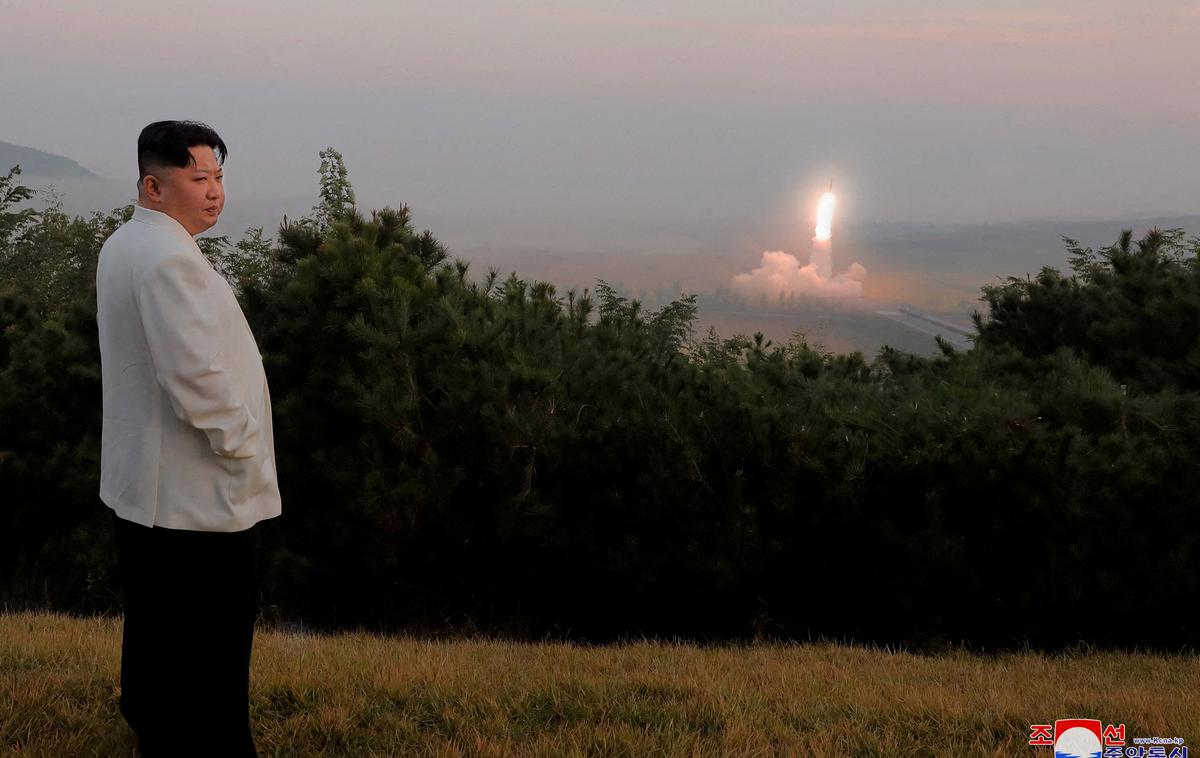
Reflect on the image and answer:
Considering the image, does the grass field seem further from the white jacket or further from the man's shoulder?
the man's shoulder

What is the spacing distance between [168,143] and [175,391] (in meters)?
0.81

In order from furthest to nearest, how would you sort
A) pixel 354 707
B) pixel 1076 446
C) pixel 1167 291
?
1. pixel 1167 291
2. pixel 1076 446
3. pixel 354 707

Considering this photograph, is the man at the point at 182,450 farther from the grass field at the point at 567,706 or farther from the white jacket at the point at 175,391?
the grass field at the point at 567,706

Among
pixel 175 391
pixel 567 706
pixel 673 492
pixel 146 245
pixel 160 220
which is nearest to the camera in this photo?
pixel 175 391

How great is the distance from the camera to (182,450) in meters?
3.01

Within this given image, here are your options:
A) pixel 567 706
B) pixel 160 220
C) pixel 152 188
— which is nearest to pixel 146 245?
pixel 160 220

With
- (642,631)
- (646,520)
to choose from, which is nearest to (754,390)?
(646,520)

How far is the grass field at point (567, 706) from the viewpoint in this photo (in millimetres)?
4023

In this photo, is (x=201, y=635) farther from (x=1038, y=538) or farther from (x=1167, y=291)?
(x=1167, y=291)

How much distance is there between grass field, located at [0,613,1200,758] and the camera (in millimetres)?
4023

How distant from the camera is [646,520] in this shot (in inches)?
315

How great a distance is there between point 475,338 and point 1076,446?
4.78m

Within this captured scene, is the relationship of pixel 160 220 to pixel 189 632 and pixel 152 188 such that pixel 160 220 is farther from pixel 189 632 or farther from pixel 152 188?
pixel 189 632

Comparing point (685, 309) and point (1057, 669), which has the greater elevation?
point (685, 309)
